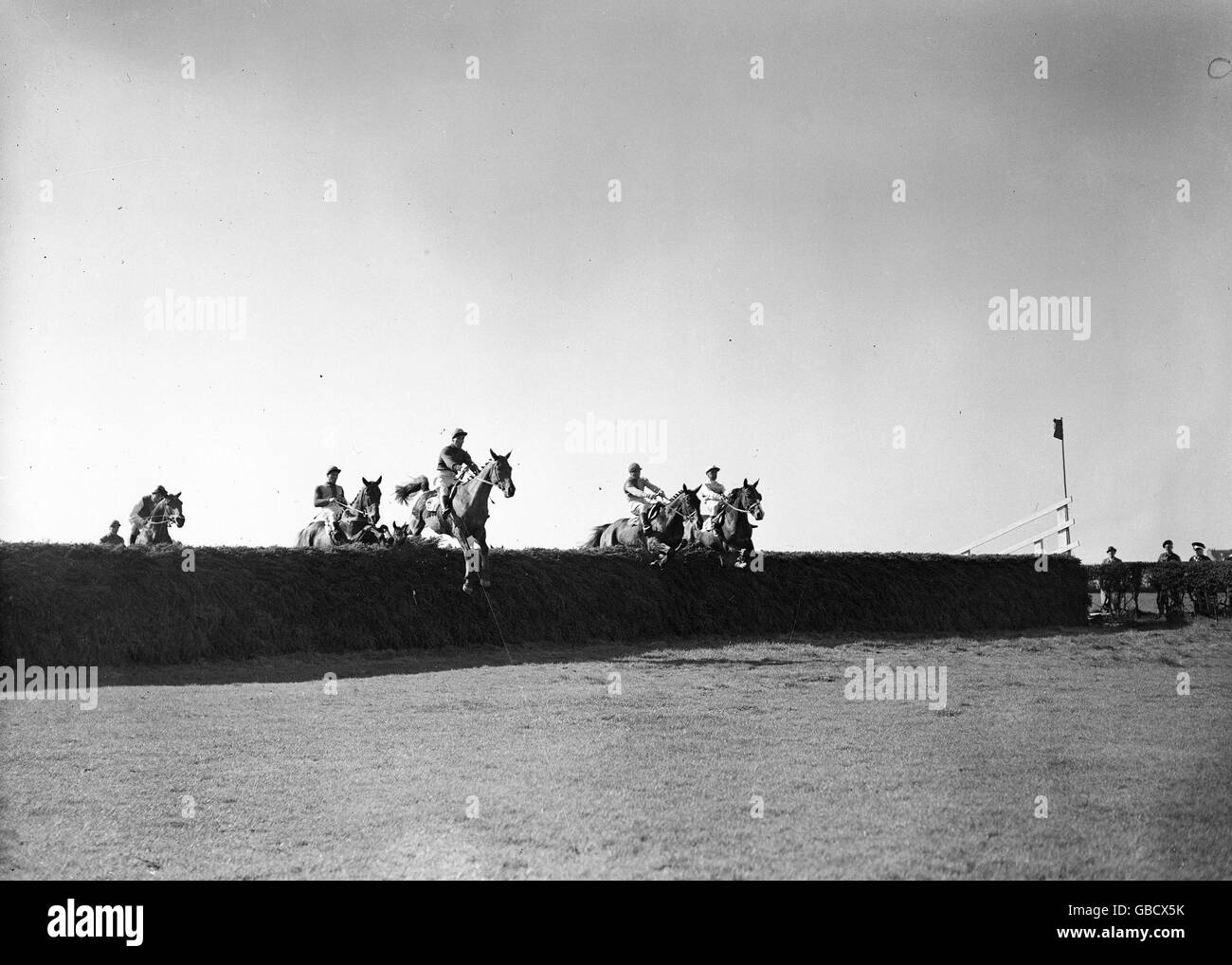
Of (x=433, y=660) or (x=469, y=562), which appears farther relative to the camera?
(x=469, y=562)

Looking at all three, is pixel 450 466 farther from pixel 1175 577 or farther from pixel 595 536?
pixel 1175 577

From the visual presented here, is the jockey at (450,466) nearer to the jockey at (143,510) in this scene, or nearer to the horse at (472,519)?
the horse at (472,519)

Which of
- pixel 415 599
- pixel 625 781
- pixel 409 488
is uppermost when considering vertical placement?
pixel 409 488

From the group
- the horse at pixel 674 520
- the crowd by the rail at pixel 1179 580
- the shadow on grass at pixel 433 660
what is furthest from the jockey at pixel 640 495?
the crowd by the rail at pixel 1179 580

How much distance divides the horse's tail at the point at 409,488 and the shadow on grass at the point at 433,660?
3.88m

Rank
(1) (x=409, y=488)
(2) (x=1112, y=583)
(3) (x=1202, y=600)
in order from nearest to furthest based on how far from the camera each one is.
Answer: (1) (x=409, y=488) → (3) (x=1202, y=600) → (2) (x=1112, y=583)

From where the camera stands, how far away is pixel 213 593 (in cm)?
1470

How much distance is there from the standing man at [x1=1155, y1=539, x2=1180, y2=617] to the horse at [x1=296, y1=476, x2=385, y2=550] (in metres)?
16.8

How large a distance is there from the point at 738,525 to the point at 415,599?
6.78 m

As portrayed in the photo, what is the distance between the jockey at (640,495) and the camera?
19.9m

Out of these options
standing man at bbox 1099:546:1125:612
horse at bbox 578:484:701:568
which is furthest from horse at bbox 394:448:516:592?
standing man at bbox 1099:546:1125:612

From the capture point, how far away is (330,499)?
63.0 feet

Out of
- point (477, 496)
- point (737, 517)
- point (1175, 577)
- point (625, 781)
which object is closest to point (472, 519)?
point (477, 496)

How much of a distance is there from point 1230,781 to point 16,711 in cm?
1076
